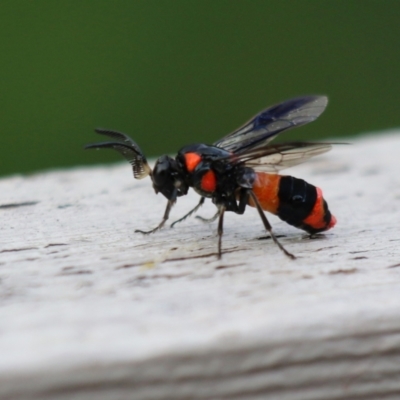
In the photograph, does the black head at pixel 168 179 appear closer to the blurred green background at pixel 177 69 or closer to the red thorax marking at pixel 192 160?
the red thorax marking at pixel 192 160

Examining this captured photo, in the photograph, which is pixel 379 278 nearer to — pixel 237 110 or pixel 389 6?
pixel 237 110

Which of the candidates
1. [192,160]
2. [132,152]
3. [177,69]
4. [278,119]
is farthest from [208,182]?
[177,69]

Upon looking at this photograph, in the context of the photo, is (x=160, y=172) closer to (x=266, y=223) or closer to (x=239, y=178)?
(x=239, y=178)

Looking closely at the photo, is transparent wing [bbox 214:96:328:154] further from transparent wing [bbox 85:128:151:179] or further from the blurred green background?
the blurred green background

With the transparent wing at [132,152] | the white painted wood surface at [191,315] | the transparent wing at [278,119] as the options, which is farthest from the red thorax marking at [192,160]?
the white painted wood surface at [191,315]

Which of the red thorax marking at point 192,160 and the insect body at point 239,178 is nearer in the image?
the insect body at point 239,178

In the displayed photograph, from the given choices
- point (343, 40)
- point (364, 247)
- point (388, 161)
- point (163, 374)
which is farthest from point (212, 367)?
point (343, 40)
